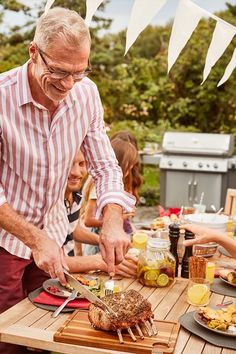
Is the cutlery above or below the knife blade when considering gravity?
below

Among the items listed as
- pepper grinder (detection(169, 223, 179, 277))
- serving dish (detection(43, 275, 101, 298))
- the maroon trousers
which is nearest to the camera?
serving dish (detection(43, 275, 101, 298))

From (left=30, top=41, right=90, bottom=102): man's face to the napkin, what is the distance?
2.28ft

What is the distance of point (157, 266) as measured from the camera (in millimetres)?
2332

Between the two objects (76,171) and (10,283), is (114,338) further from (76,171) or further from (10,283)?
(76,171)

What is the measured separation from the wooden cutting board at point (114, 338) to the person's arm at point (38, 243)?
0.48ft

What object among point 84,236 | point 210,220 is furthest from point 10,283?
point 210,220

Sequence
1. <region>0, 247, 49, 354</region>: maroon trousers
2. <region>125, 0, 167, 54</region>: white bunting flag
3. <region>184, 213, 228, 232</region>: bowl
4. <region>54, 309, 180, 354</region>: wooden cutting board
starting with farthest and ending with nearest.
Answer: <region>184, 213, 228, 232</region>: bowl → <region>0, 247, 49, 354</region>: maroon trousers → <region>125, 0, 167, 54</region>: white bunting flag → <region>54, 309, 180, 354</region>: wooden cutting board

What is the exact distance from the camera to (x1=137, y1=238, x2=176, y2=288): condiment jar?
231 centimetres

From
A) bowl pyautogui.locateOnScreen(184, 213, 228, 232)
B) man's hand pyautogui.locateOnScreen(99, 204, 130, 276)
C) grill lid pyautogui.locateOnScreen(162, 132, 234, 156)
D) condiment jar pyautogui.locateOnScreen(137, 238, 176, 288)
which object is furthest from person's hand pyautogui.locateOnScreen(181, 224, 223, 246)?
grill lid pyautogui.locateOnScreen(162, 132, 234, 156)

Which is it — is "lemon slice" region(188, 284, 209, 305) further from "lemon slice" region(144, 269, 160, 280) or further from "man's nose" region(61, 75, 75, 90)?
"man's nose" region(61, 75, 75, 90)

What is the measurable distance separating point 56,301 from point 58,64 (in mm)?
802

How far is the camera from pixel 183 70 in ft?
29.5

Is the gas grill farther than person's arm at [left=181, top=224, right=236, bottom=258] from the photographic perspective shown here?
Yes

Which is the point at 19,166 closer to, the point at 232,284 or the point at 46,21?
the point at 46,21
